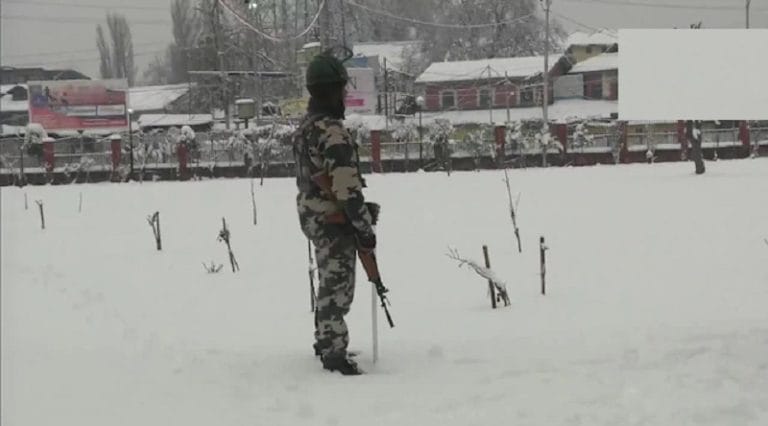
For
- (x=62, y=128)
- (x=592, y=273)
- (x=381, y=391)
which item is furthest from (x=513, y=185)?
(x=62, y=128)

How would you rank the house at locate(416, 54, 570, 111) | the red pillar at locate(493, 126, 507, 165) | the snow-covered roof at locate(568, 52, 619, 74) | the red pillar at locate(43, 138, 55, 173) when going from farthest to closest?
the red pillar at locate(43, 138, 55, 173) < the red pillar at locate(493, 126, 507, 165) < the house at locate(416, 54, 570, 111) < the snow-covered roof at locate(568, 52, 619, 74)

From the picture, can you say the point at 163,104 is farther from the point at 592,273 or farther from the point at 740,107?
the point at 740,107

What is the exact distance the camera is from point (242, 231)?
9195 mm

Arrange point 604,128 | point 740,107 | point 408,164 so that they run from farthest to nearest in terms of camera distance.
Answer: point 408,164 < point 604,128 < point 740,107

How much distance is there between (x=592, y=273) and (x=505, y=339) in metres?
2.26

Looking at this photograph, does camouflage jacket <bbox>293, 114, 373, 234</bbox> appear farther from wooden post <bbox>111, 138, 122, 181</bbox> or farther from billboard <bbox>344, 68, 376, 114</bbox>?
wooden post <bbox>111, 138, 122, 181</bbox>

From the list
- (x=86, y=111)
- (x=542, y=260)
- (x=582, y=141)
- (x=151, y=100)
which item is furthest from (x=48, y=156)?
(x=542, y=260)

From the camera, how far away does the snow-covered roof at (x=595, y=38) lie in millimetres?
2954

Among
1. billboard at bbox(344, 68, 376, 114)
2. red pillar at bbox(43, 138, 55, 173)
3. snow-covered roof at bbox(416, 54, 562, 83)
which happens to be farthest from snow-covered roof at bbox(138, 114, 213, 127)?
snow-covered roof at bbox(416, 54, 562, 83)

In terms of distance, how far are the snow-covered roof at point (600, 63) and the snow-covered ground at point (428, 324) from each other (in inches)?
41.5

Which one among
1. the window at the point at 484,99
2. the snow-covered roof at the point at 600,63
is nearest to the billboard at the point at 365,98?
the window at the point at 484,99

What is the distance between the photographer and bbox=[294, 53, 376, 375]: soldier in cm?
299

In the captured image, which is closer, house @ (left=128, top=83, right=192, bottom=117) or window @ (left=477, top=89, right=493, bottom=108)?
window @ (left=477, top=89, right=493, bottom=108)

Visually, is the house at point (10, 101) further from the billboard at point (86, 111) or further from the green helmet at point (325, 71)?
the billboard at point (86, 111)
